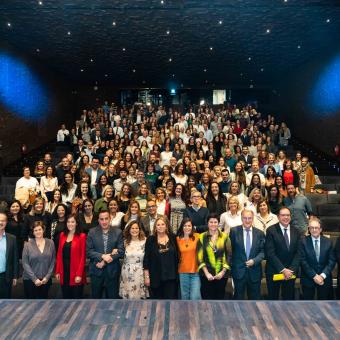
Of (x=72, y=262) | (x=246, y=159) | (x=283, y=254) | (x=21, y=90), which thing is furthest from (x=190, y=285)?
(x=21, y=90)

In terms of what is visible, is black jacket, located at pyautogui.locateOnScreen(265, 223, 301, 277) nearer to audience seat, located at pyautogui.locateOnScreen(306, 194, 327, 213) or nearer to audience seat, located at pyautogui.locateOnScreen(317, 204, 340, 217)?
audience seat, located at pyautogui.locateOnScreen(317, 204, 340, 217)

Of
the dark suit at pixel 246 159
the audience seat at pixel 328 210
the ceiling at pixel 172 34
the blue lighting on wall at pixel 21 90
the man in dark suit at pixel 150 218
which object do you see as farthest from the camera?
the blue lighting on wall at pixel 21 90

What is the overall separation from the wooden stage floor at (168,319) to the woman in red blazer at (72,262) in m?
0.41

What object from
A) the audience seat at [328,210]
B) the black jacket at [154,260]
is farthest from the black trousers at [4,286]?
the audience seat at [328,210]

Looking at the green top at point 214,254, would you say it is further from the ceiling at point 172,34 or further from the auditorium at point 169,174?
the ceiling at point 172,34

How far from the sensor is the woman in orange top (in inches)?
167

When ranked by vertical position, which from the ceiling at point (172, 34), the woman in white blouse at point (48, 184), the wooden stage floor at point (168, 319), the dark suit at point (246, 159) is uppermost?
the ceiling at point (172, 34)

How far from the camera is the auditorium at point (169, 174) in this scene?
3.88m

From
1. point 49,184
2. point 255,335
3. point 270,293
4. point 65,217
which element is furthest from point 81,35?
point 255,335

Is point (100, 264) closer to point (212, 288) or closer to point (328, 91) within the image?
point (212, 288)

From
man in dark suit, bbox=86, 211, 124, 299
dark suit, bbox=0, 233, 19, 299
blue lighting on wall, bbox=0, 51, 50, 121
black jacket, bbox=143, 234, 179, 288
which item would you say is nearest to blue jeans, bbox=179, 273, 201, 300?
black jacket, bbox=143, 234, 179, 288

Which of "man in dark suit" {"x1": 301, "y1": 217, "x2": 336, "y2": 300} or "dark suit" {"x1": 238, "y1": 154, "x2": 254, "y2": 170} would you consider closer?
"man in dark suit" {"x1": 301, "y1": 217, "x2": 336, "y2": 300}

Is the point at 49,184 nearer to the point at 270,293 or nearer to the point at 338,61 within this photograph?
the point at 270,293

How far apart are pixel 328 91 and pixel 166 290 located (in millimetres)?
9458
